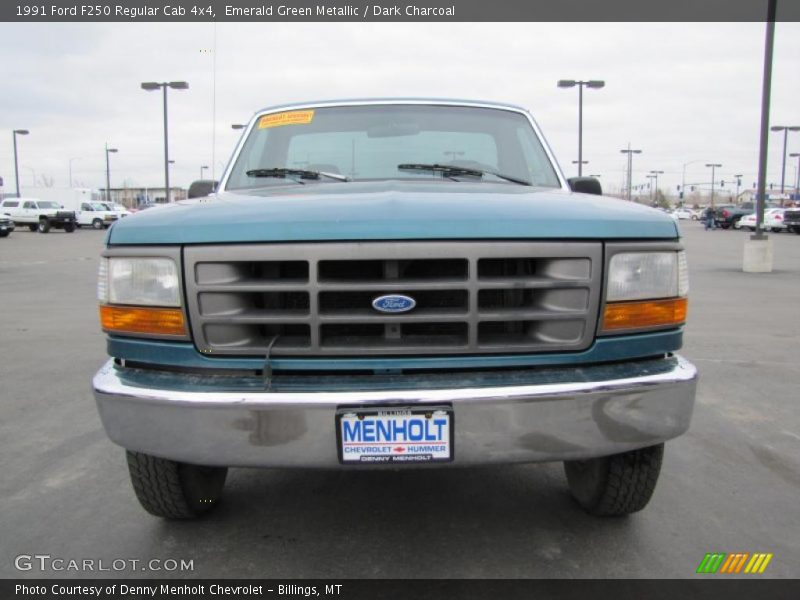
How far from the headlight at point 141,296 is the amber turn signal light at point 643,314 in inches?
59.9

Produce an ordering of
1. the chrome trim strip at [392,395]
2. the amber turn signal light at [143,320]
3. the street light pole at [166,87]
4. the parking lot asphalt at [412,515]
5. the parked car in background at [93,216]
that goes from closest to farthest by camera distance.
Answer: the chrome trim strip at [392,395]
the amber turn signal light at [143,320]
the parking lot asphalt at [412,515]
the street light pole at [166,87]
the parked car in background at [93,216]

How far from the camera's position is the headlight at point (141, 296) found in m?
2.21

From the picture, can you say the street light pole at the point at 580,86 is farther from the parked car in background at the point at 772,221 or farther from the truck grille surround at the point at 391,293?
the truck grille surround at the point at 391,293

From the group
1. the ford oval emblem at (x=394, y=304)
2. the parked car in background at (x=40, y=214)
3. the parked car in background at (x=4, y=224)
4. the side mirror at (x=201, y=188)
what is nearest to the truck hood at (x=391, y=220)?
the ford oval emblem at (x=394, y=304)

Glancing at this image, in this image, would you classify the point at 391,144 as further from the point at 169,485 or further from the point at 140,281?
the point at 169,485

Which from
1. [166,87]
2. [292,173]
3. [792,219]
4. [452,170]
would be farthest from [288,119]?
[792,219]

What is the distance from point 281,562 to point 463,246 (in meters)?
1.42

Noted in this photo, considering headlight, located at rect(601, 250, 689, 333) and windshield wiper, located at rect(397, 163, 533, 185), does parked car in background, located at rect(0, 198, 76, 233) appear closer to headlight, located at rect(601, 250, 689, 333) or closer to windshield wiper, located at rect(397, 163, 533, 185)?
windshield wiper, located at rect(397, 163, 533, 185)

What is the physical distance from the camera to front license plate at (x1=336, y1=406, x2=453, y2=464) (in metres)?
1.99

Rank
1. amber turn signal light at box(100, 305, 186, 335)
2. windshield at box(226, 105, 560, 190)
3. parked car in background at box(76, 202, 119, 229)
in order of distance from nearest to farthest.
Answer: amber turn signal light at box(100, 305, 186, 335) → windshield at box(226, 105, 560, 190) → parked car in background at box(76, 202, 119, 229)

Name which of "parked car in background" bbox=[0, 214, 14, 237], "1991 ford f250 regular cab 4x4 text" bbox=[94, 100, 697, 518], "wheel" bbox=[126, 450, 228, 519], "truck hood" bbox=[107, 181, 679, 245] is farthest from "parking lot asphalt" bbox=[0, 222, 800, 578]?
"parked car in background" bbox=[0, 214, 14, 237]

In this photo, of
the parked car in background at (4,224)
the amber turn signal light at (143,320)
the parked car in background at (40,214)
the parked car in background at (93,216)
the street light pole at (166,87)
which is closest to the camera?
the amber turn signal light at (143,320)

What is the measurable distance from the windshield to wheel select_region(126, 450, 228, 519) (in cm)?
146

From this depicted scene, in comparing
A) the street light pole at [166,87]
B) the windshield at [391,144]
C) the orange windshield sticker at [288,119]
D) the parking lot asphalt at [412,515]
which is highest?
the street light pole at [166,87]
